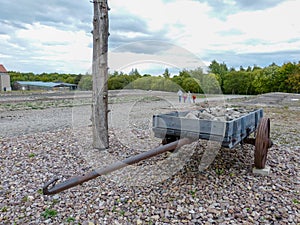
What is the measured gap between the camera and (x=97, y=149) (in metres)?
4.99

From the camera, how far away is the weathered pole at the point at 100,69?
4.55 meters

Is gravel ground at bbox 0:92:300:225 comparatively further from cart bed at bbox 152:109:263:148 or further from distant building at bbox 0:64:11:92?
distant building at bbox 0:64:11:92

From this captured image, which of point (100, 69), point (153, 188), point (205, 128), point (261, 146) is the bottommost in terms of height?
point (153, 188)

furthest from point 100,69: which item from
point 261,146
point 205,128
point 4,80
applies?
Result: point 4,80

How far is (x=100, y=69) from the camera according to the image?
469cm

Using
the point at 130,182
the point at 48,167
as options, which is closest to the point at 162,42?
the point at 130,182

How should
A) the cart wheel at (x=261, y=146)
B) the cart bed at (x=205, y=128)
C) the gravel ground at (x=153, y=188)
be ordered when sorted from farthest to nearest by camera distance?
the cart wheel at (x=261, y=146), the cart bed at (x=205, y=128), the gravel ground at (x=153, y=188)

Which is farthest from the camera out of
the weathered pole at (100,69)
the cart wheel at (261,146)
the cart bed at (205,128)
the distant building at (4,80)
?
the distant building at (4,80)

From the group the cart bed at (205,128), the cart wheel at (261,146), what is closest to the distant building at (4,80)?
the cart bed at (205,128)

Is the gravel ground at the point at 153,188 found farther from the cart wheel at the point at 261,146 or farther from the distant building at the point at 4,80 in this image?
the distant building at the point at 4,80

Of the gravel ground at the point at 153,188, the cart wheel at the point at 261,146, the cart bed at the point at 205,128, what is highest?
the cart bed at the point at 205,128

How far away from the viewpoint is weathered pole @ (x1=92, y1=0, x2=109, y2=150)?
4.55 metres

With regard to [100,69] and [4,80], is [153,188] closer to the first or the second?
[100,69]

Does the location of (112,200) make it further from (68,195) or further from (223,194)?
(223,194)
